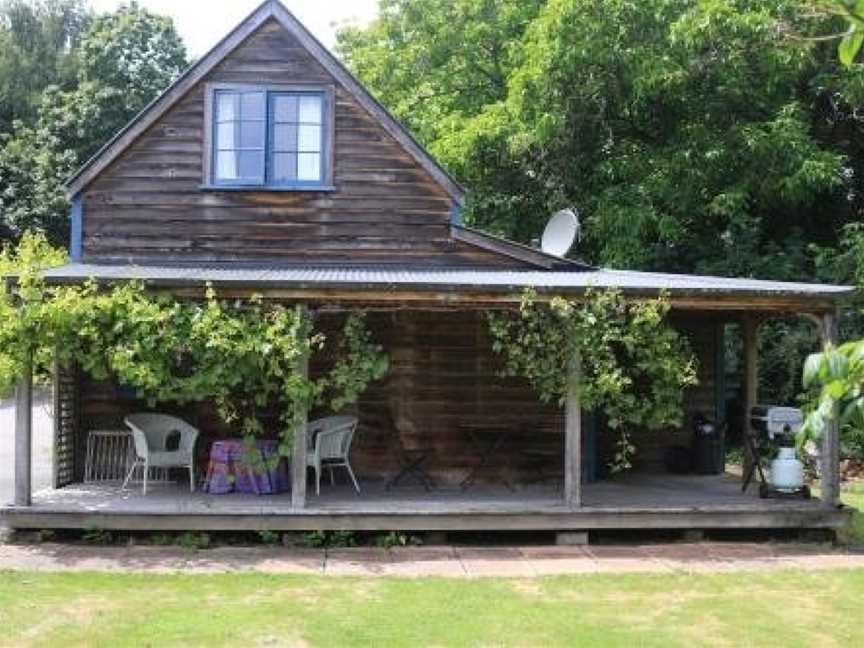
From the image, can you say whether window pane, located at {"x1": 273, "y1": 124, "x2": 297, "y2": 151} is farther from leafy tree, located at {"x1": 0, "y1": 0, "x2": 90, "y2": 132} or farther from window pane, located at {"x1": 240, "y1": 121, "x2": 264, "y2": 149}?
leafy tree, located at {"x1": 0, "y1": 0, "x2": 90, "y2": 132}

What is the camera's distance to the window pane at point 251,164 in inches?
522

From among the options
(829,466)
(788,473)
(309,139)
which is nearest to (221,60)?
(309,139)

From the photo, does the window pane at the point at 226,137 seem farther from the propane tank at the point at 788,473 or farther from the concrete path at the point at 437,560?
the propane tank at the point at 788,473

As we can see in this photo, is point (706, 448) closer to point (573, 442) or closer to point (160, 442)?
point (573, 442)

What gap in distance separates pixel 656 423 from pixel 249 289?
451cm

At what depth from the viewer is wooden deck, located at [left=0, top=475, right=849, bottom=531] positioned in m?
10.3

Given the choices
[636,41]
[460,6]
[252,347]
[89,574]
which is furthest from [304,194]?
[460,6]

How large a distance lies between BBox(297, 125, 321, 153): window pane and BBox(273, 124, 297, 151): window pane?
0.08 metres

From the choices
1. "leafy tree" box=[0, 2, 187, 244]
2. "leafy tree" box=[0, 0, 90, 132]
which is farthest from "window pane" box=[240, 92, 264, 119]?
"leafy tree" box=[0, 0, 90, 132]

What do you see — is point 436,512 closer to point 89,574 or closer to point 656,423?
point 656,423

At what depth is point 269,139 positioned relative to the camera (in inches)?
523

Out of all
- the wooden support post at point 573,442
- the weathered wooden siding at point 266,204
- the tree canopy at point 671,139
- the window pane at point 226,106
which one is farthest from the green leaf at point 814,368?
the tree canopy at point 671,139

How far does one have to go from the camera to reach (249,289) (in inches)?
405

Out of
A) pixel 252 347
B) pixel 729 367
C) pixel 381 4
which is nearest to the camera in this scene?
pixel 252 347
